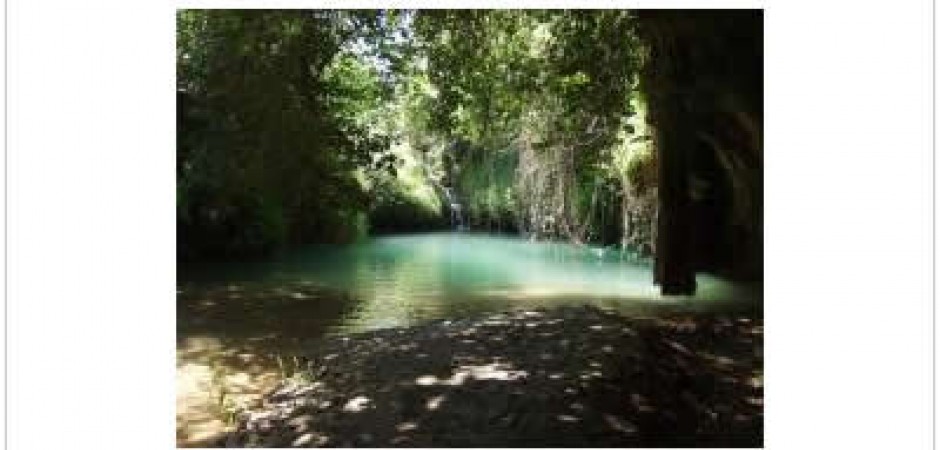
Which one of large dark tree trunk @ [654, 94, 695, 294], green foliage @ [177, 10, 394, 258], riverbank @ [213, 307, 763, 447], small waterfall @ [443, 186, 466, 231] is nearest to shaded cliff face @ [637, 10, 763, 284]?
large dark tree trunk @ [654, 94, 695, 294]

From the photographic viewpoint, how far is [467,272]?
19625 mm

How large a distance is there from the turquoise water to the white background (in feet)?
16.3

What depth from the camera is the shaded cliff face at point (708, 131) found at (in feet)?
34.6

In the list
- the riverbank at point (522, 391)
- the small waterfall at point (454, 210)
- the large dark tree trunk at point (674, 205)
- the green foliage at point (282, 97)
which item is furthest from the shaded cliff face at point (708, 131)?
the small waterfall at point (454, 210)

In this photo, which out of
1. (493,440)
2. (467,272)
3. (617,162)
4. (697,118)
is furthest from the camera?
(467,272)

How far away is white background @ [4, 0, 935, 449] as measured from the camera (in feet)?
21.5

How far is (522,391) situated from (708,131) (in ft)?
26.6
